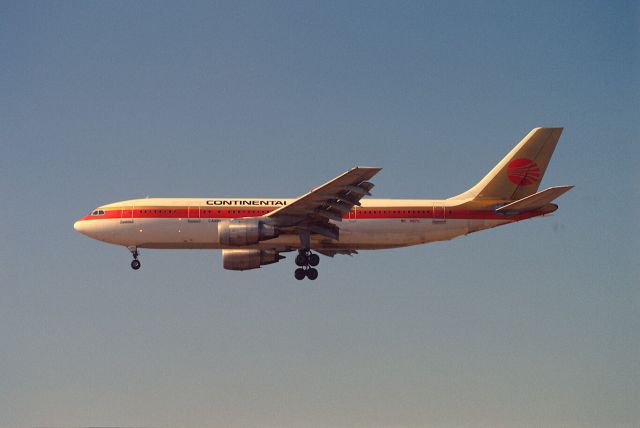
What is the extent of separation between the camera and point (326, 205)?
50125 millimetres

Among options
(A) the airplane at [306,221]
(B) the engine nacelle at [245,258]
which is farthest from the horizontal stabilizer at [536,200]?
(B) the engine nacelle at [245,258]

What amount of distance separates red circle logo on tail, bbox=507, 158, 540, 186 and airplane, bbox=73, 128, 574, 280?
37 centimetres

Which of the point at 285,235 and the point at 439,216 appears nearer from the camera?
the point at 285,235

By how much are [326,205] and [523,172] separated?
11.9 metres

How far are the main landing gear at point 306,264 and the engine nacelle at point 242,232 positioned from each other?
305cm

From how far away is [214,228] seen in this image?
2042 inches

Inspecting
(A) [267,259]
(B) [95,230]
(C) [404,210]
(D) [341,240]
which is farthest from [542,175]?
(B) [95,230]

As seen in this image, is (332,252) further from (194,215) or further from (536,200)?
(536,200)

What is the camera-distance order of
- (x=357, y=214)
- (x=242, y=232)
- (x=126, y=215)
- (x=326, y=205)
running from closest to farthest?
1. (x=242, y=232)
2. (x=326, y=205)
3. (x=357, y=214)
4. (x=126, y=215)

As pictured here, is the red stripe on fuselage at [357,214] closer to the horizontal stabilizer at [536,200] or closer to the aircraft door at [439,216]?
the aircraft door at [439,216]

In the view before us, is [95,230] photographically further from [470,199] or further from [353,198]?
[470,199]

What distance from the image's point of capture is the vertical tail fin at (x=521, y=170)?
178ft

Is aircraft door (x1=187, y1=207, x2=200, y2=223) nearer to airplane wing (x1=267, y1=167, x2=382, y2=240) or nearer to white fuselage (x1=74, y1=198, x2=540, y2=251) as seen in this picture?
white fuselage (x1=74, y1=198, x2=540, y2=251)

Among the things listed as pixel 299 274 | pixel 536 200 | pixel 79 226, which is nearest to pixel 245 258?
pixel 299 274
